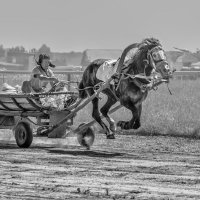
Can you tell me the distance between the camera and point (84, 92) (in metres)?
16.5

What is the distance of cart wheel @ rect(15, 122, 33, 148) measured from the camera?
51.4ft

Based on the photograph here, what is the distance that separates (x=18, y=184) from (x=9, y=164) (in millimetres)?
→ 2379

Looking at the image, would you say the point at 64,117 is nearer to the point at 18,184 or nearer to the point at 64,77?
the point at 18,184

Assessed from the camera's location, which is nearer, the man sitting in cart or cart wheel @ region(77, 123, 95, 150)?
the man sitting in cart

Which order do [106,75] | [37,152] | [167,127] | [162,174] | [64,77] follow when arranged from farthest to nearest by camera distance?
1. [64,77]
2. [167,127]
3. [106,75]
4. [37,152]
5. [162,174]

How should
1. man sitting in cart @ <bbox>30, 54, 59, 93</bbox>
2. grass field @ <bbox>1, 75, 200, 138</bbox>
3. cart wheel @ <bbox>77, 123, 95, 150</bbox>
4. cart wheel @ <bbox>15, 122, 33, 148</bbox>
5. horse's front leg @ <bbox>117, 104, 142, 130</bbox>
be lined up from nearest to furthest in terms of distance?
horse's front leg @ <bbox>117, 104, 142, 130</bbox> → cart wheel @ <bbox>15, 122, 33, 148</bbox> → man sitting in cart @ <bbox>30, 54, 59, 93</bbox> → cart wheel @ <bbox>77, 123, 95, 150</bbox> → grass field @ <bbox>1, 75, 200, 138</bbox>

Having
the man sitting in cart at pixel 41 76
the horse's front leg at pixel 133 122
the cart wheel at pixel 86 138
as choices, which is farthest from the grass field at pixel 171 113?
the horse's front leg at pixel 133 122

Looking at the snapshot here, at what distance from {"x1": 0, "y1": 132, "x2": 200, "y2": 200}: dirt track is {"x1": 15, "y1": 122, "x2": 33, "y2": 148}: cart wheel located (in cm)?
21

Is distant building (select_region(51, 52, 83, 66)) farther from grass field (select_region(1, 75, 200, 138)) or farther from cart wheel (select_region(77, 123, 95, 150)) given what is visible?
cart wheel (select_region(77, 123, 95, 150))

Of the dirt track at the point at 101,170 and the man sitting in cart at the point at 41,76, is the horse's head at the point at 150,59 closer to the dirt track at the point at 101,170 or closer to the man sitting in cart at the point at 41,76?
the dirt track at the point at 101,170

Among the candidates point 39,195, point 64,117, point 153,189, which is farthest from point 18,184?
point 64,117

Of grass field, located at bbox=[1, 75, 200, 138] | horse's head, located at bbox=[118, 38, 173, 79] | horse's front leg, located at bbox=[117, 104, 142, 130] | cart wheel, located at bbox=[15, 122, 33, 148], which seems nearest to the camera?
horse's head, located at bbox=[118, 38, 173, 79]

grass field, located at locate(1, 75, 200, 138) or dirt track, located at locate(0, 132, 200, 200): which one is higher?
grass field, located at locate(1, 75, 200, 138)

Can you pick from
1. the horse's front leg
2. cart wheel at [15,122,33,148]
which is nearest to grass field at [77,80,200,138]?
the horse's front leg
